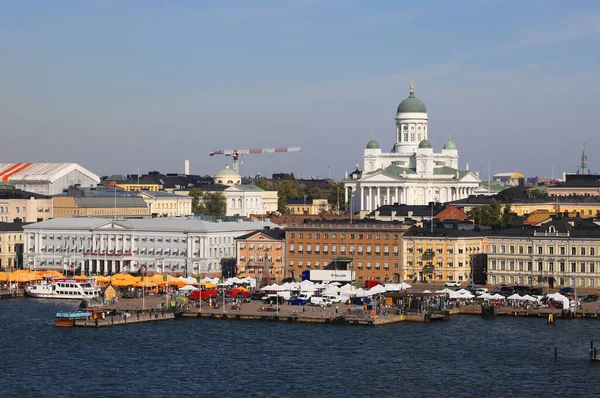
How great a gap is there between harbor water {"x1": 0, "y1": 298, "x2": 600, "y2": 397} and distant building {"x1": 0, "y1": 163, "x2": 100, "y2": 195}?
61.3 m

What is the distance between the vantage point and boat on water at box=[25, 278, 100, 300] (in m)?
A: 85.4

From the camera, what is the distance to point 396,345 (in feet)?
214

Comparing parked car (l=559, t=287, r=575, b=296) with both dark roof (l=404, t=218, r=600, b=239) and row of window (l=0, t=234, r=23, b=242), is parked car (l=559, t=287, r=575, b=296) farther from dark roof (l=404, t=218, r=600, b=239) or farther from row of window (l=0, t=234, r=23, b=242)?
row of window (l=0, t=234, r=23, b=242)

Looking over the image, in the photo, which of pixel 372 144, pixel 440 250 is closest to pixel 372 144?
pixel 372 144

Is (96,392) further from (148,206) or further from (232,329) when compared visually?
(148,206)

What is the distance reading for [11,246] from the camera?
345ft

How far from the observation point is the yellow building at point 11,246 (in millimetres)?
104562

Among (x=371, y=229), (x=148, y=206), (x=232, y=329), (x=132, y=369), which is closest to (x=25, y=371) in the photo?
(x=132, y=369)

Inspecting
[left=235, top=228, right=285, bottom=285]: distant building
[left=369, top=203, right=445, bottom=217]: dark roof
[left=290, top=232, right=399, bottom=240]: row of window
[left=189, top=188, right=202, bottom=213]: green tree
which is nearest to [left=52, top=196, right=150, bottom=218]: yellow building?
[left=189, top=188, right=202, bottom=213]: green tree

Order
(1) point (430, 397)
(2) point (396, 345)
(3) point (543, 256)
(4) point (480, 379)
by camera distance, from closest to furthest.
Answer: (1) point (430, 397), (4) point (480, 379), (2) point (396, 345), (3) point (543, 256)

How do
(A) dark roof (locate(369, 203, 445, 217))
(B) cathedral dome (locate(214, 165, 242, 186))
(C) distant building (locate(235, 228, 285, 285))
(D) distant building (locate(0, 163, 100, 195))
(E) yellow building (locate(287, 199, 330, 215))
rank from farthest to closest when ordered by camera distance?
1. (B) cathedral dome (locate(214, 165, 242, 186))
2. (E) yellow building (locate(287, 199, 330, 215))
3. (D) distant building (locate(0, 163, 100, 195))
4. (A) dark roof (locate(369, 203, 445, 217))
5. (C) distant building (locate(235, 228, 285, 285))

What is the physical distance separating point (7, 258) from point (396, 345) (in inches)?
1849

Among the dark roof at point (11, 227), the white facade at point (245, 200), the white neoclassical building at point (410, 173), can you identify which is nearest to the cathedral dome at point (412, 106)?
the white neoclassical building at point (410, 173)

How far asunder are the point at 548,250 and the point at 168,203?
6172cm
